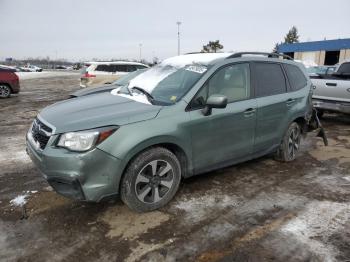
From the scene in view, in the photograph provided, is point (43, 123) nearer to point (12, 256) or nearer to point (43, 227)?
point (43, 227)

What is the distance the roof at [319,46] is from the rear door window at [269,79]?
32.3m

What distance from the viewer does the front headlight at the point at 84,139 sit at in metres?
3.39

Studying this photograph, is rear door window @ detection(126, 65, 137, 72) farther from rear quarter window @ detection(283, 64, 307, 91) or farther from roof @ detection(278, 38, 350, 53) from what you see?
roof @ detection(278, 38, 350, 53)

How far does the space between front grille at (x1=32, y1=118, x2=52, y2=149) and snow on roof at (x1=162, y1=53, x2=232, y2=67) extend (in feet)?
6.60

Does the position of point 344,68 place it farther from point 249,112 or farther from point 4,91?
point 4,91

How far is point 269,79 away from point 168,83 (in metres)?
1.66

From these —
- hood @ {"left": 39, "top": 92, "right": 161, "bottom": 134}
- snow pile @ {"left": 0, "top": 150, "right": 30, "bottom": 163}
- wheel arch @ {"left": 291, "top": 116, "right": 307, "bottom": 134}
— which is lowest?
snow pile @ {"left": 0, "top": 150, "right": 30, "bottom": 163}

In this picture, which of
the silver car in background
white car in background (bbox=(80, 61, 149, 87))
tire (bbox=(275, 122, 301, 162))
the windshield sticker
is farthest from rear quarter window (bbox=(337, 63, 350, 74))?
white car in background (bbox=(80, 61, 149, 87))

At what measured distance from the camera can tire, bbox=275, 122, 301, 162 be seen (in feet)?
18.4

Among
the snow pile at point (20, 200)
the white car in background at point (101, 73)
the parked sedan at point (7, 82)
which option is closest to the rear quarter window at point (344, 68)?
the snow pile at point (20, 200)

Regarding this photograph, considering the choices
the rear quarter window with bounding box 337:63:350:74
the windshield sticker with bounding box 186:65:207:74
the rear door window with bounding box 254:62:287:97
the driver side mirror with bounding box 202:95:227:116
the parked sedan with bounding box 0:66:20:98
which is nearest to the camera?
the driver side mirror with bounding box 202:95:227:116

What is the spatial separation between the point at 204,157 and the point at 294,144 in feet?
7.66

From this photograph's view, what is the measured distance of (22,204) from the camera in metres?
4.14

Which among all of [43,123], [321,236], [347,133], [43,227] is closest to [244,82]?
[321,236]
